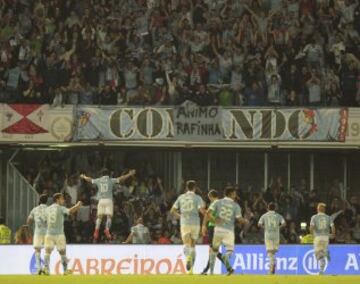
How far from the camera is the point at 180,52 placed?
107ft

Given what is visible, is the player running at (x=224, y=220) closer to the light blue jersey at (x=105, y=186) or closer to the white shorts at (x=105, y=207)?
the light blue jersey at (x=105, y=186)

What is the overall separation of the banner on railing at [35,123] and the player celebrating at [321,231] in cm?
837

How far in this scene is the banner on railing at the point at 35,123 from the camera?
30.4m

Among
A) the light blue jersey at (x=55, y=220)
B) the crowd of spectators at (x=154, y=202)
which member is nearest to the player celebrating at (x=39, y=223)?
the light blue jersey at (x=55, y=220)

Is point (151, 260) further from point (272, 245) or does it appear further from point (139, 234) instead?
point (272, 245)

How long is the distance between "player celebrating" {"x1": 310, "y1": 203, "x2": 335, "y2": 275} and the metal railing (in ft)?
30.7

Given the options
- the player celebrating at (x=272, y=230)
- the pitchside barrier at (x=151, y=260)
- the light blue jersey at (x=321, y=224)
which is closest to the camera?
the player celebrating at (x=272, y=230)

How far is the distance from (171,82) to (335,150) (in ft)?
18.5

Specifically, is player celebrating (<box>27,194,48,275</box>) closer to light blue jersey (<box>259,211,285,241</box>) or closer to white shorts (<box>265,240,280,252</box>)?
light blue jersey (<box>259,211,285,241</box>)

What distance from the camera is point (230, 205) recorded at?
22656 mm

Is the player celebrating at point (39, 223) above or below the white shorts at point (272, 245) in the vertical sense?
above

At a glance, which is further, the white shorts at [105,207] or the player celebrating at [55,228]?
the white shorts at [105,207]

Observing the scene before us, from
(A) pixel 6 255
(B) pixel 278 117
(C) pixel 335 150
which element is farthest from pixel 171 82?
(A) pixel 6 255

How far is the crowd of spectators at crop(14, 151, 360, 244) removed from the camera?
30078mm
